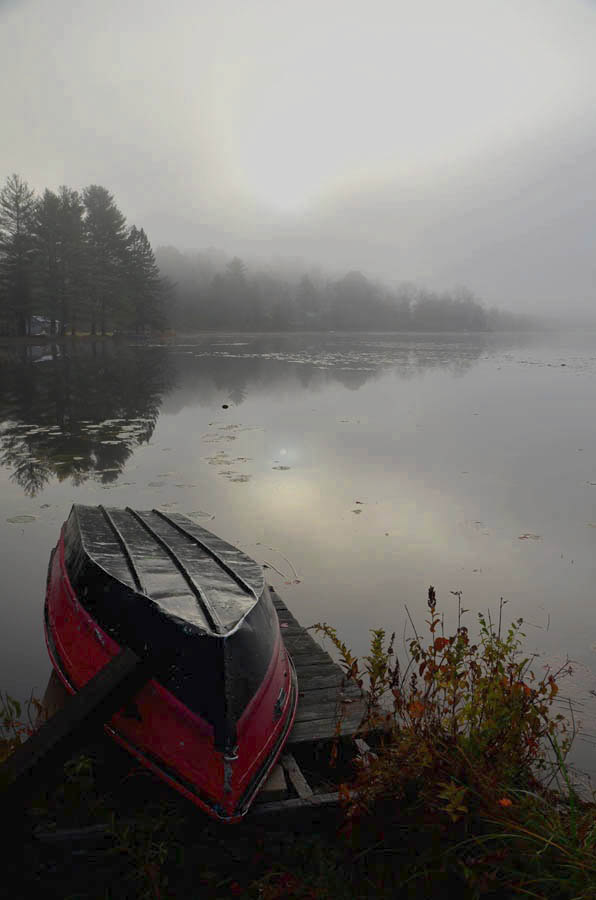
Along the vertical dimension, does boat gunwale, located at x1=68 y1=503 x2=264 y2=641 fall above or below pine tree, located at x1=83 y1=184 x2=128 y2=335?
below

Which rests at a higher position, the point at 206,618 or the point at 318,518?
the point at 206,618

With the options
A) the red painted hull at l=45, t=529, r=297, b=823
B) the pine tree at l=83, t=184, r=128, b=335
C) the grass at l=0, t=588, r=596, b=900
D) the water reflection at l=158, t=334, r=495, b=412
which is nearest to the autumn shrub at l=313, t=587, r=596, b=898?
the grass at l=0, t=588, r=596, b=900

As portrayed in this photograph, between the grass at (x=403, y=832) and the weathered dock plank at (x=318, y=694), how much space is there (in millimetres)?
467

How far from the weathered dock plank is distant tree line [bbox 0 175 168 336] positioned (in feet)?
137

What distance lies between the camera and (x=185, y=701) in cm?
303

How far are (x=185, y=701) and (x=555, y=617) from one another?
4026 millimetres

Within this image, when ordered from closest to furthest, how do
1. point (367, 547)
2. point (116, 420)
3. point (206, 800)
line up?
point (206, 800), point (367, 547), point (116, 420)

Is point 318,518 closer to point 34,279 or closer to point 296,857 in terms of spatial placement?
point 296,857

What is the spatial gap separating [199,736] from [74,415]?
1373 centimetres

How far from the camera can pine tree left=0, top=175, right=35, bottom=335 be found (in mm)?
38969

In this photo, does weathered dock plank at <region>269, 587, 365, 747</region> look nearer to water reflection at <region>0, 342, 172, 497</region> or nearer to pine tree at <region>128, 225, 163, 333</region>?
water reflection at <region>0, 342, 172, 497</region>

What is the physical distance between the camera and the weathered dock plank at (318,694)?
3.63 m

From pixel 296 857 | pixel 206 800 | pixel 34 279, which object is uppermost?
pixel 34 279

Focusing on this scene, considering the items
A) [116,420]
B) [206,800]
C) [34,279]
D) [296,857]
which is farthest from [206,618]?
[34,279]
